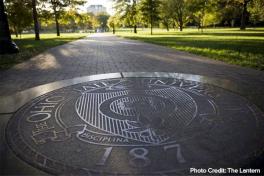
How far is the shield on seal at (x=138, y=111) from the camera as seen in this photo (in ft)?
8.77

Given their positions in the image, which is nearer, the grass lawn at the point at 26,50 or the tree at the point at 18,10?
the grass lawn at the point at 26,50

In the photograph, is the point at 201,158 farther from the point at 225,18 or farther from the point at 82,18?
the point at 225,18

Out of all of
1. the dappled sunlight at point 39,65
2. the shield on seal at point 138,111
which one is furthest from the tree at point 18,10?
the shield on seal at point 138,111

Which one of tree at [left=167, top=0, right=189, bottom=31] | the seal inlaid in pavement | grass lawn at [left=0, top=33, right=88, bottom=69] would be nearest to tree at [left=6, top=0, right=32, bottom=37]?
grass lawn at [left=0, top=33, right=88, bottom=69]

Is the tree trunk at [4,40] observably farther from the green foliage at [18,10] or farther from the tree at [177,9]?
the tree at [177,9]

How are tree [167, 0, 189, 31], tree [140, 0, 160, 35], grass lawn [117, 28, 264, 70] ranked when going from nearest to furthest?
grass lawn [117, 28, 264, 70], tree [140, 0, 160, 35], tree [167, 0, 189, 31]

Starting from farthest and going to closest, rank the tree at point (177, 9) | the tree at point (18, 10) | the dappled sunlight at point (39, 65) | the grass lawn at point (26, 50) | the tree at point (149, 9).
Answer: the tree at point (177, 9) < the tree at point (149, 9) < the tree at point (18, 10) < the grass lawn at point (26, 50) < the dappled sunlight at point (39, 65)

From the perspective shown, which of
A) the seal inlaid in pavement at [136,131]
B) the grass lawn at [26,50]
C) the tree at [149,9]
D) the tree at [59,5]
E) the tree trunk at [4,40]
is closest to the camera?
the seal inlaid in pavement at [136,131]

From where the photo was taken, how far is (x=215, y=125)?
2771 millimetres

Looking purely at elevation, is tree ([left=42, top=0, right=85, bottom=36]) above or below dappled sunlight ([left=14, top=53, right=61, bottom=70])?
above

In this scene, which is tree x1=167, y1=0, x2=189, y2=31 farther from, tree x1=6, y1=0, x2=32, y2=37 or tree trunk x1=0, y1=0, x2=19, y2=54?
tree trunk x1=0, y1=0, x2=19, y2=54

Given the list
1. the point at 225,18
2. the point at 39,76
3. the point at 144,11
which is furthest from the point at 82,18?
the point at 225,18

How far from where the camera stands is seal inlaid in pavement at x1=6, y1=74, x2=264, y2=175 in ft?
6.86

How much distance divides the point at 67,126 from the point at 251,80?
4290mm
